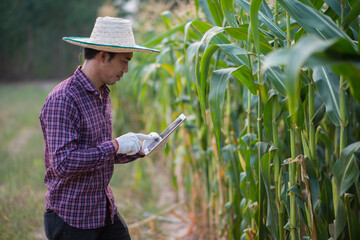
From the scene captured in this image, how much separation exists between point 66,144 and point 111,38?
19.8 inches

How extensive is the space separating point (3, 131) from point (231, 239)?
593 centimetres

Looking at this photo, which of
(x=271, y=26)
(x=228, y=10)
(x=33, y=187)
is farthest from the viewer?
(x=33, y=187)

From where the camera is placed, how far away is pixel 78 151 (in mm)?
1519

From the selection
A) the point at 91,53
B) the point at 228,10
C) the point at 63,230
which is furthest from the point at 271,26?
the point at 63,230

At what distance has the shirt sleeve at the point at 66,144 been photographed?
1493 millimetres

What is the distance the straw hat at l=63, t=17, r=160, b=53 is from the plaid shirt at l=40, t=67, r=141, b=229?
0.47 ft

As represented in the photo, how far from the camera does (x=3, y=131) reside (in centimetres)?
698

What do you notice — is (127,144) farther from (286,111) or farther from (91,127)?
(286,111)

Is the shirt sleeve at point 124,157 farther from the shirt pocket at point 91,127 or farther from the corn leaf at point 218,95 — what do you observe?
the corn leaf at point 218,95

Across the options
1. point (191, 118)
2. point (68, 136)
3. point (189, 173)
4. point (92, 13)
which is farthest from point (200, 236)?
point (92, 13)

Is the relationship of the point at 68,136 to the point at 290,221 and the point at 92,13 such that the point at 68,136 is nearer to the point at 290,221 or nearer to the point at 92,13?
the point at 290,221

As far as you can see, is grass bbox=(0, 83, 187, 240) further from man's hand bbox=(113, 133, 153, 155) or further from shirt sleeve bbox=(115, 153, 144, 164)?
man's hand bbox=(113, 133, 153, 155)

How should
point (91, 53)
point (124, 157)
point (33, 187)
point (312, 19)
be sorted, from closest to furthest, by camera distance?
point (312, 19) → point (91, 53) → point (124, 157) → point (33, 187)

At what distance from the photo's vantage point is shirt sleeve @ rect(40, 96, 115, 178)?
1493mm
